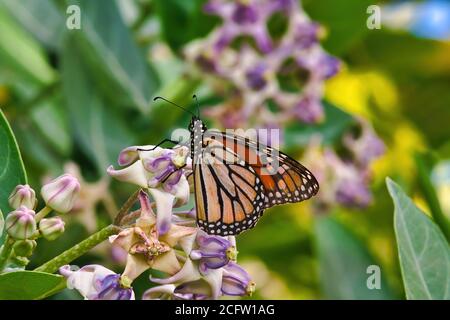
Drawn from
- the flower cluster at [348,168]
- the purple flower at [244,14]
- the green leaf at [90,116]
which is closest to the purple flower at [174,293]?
the green leaf at [90,116]

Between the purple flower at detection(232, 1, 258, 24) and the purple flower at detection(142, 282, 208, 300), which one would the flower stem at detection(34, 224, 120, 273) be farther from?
the purple flower at detection(232, 1, 258, 24)

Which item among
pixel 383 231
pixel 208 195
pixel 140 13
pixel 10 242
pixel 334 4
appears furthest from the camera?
pixel 383 231

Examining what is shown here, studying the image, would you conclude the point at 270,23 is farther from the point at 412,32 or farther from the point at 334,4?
the point at 412,32

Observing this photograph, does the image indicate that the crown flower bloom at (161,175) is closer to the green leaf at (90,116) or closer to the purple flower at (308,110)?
the green leaf at (90,116)

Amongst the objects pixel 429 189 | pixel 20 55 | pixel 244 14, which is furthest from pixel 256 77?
pixel 20 55

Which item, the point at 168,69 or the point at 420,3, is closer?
the point at 168,69

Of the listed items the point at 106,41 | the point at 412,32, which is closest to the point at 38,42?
the point at 106,41

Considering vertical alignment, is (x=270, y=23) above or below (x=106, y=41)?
above
